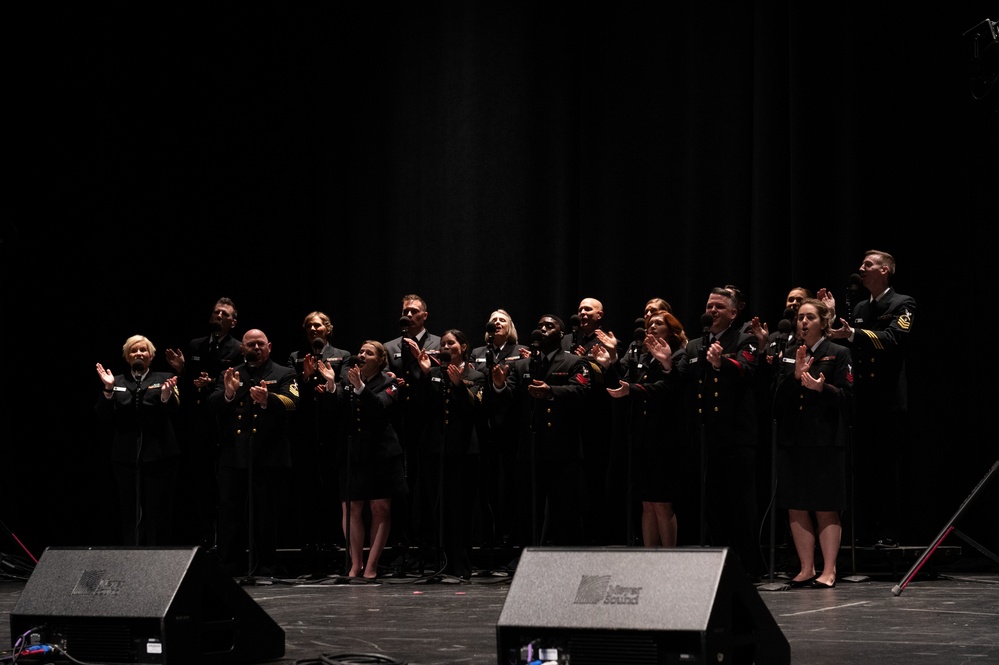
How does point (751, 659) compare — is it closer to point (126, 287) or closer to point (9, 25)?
point (126, 287)

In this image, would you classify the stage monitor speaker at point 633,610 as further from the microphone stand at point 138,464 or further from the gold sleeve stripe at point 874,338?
the microphone stand at point 138,464

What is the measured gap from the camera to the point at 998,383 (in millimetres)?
7172

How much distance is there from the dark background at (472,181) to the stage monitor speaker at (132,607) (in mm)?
4592

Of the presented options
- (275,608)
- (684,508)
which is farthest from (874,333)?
(275,608)

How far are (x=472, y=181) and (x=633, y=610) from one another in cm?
594

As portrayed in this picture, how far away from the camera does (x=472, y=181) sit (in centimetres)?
857

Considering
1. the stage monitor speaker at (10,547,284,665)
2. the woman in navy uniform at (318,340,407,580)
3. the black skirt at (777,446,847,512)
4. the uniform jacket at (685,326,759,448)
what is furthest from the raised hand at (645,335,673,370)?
the stage monitor speaker at (10,547,284,665)

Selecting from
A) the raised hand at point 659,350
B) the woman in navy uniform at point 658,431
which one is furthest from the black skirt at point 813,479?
the raised hand at point 659,350

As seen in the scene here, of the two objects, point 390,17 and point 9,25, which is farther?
point 390,17

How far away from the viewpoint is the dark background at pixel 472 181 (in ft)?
24.1

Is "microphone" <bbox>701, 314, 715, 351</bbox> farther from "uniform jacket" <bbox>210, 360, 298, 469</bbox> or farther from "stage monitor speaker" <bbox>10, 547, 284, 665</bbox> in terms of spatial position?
"stage monitor speaker" <bbox>10, 547, 284, 665</bbox>

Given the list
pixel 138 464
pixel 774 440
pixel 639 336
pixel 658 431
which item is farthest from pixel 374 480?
pixel 774 440

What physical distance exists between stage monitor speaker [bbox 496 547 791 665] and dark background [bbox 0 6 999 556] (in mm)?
4536

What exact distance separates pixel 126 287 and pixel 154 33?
1.82 m
